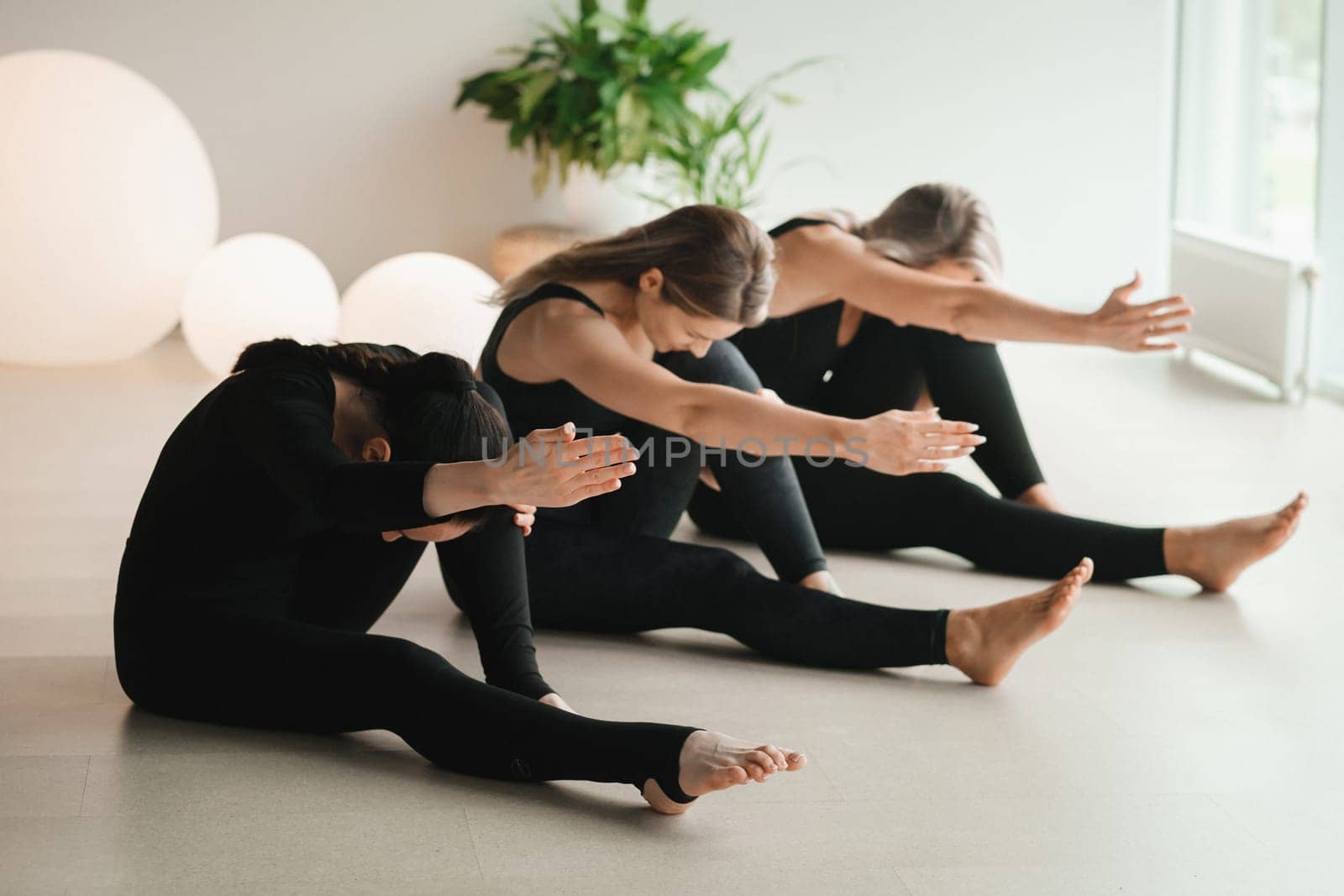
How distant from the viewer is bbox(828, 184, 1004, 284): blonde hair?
2.65 m

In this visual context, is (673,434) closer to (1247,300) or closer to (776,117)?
(1247,300)

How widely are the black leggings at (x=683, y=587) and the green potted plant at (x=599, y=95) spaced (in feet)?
9.11

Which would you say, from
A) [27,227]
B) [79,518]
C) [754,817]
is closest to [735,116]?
[27,227]

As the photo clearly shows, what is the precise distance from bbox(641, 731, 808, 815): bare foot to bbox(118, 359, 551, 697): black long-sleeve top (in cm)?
32

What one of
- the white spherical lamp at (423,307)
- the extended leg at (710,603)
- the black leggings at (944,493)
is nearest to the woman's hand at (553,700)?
the extended leg at (710,603)

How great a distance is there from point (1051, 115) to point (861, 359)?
324cm

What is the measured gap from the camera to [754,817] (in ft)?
5.75

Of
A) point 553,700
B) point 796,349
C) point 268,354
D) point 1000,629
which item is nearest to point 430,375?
point 268,354

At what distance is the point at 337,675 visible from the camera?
176cm

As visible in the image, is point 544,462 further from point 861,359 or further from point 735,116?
point 735,116

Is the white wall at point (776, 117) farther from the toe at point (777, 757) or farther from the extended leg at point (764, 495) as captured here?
the toe at point (777, 757)

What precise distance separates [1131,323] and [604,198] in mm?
3111

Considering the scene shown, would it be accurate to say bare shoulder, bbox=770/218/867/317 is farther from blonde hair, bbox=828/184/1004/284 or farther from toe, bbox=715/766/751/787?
toe, bbox=715/766/751/787

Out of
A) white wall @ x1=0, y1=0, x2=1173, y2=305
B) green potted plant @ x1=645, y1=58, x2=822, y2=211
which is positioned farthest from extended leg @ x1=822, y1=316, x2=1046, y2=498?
white wall @ x1=0, y1=0, x2=1173, y2=305
